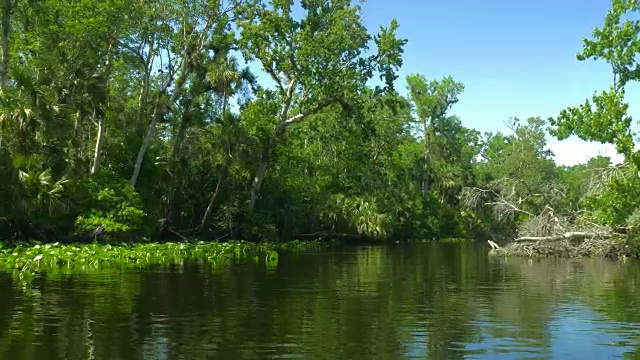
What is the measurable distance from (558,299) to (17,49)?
102 ft

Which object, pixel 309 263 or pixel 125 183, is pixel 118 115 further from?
pixel 309 263

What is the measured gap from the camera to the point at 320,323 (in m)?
12.9

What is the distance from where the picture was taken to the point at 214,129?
150 feet

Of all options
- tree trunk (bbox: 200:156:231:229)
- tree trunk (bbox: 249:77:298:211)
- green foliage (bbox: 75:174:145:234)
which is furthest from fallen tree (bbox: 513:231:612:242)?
green foliage (bbox: 75:174:145:234)

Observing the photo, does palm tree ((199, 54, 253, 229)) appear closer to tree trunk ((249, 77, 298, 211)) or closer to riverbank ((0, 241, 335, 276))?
tree trunk ((249, 77, 298, 211))

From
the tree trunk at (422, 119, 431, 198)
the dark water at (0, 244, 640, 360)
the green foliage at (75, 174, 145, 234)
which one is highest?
the tree trunk at (422, 119, 431, 198)

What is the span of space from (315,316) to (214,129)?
3329 centimetres

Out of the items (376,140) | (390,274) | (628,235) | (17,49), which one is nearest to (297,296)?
(390,274)

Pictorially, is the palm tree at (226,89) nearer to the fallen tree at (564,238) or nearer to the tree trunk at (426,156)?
the fallen tree at (564,238)

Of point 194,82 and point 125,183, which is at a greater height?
point 194,82

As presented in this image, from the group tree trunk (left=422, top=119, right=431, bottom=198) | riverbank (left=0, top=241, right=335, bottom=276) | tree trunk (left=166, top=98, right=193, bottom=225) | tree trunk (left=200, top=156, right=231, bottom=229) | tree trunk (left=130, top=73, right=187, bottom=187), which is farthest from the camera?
tree trunk (left=422, top=119, right=431, bottom=198)

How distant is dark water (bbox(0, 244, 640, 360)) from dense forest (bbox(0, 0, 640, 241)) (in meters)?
11.1

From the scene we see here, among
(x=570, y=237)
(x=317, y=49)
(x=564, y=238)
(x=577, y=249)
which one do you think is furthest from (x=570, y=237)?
(x=317, y=49)

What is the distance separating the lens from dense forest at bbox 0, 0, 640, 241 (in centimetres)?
3006
